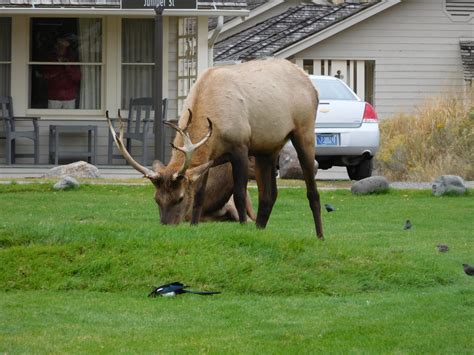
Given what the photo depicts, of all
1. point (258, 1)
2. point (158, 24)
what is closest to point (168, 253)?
point (158, 24)

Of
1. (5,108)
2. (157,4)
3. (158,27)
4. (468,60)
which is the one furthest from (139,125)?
(468,60)

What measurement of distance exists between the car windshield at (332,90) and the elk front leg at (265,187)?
9.39 meters

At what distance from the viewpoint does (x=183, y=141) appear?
41.9 feet

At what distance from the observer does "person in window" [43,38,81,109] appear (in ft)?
80.4

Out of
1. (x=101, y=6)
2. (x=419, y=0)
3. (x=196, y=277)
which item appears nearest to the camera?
(x=196, y=277)

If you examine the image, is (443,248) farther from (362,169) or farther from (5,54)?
(5,54)

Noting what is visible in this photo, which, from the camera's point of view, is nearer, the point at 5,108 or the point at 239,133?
the point at 239,133

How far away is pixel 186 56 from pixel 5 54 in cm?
314

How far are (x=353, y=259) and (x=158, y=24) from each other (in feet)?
33.4

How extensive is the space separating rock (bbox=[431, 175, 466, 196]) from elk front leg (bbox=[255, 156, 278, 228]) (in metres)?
6.16

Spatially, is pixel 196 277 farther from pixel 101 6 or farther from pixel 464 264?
pixel 101 6

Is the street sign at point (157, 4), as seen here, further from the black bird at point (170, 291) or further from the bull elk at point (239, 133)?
the black bird at point (170, 291)

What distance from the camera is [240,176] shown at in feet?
42.9

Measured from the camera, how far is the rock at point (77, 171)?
73.1 ft
